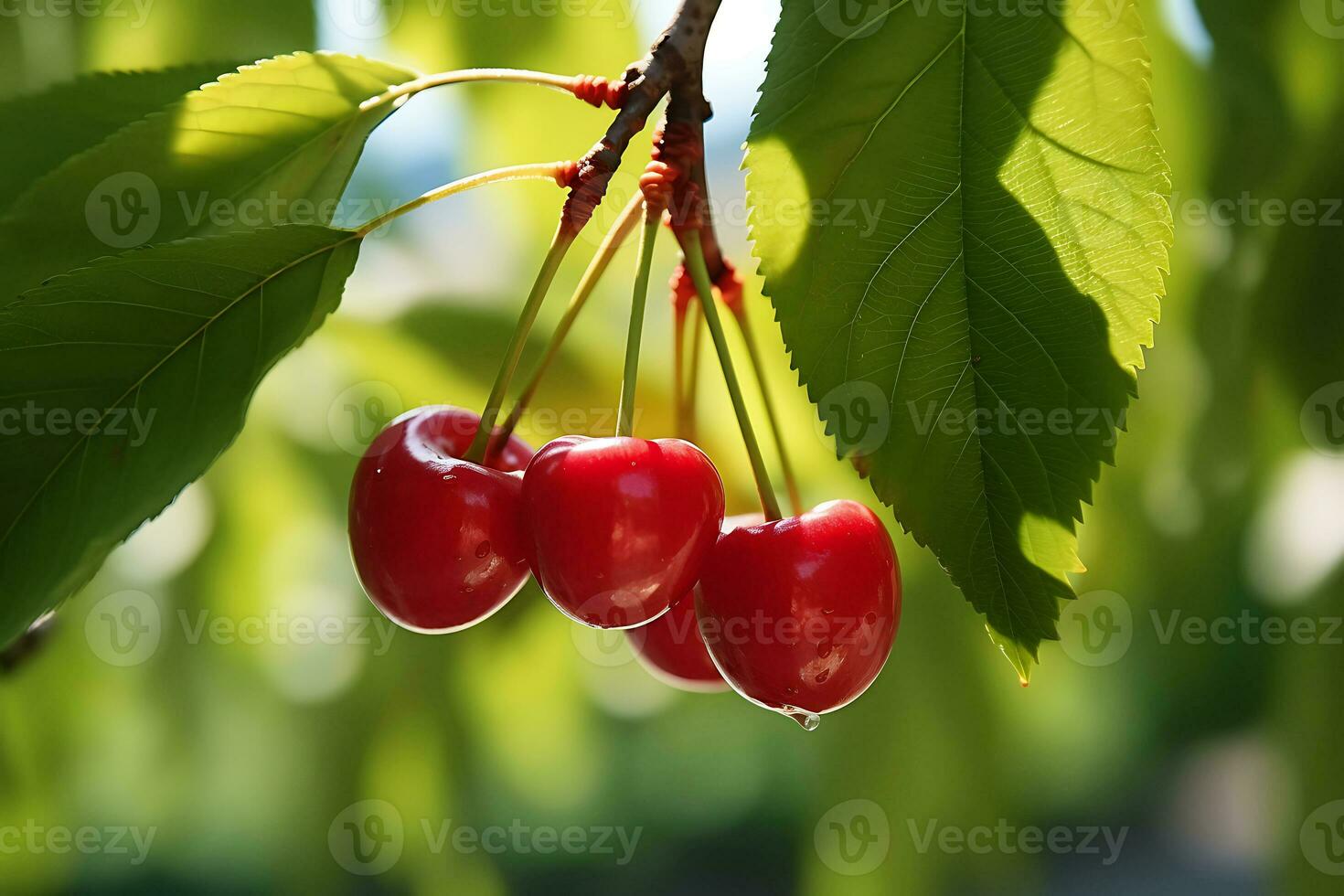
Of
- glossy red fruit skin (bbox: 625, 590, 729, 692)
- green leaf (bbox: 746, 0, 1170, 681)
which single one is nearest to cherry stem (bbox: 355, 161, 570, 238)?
green leaf (bbox: 746, 0, 1170, 681)

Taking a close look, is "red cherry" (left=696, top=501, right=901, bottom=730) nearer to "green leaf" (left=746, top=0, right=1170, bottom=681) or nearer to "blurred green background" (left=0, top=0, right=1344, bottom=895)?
"green leaf" (left=746, top=0, right=1170, bottom=681)

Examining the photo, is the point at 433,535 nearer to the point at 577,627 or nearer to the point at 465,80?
the point at 465,80

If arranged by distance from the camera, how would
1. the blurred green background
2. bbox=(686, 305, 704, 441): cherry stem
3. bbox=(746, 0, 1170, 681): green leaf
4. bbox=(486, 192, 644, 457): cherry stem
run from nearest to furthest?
bbox=(746, 0, 1170, 681): green leaf → bbox=(486, 192, 644, 457): cherry stem → bbox=(686, 305, 704, 441): cherry stem → the blurred green background

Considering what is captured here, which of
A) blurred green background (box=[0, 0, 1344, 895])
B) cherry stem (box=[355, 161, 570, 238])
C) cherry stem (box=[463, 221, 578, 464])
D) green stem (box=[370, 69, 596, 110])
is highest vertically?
green stem (box=[370, 69, 596, 110])

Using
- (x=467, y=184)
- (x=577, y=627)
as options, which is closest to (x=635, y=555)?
(x=467, y=184)

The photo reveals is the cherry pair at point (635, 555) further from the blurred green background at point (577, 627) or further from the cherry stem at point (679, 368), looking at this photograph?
the blurred green background at point (577, 627)

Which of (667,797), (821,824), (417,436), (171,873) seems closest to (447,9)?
(417,436)

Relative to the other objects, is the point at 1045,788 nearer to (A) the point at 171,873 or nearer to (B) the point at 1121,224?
(B) the point at 1121,224

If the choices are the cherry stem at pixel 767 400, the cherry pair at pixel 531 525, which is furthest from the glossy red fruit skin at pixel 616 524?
the cherry stem at pixel 767 400
